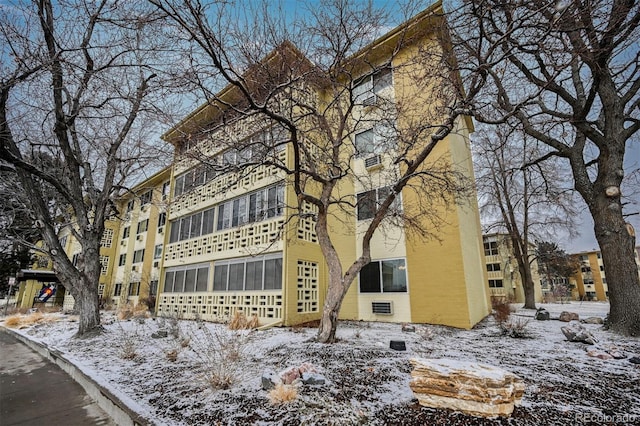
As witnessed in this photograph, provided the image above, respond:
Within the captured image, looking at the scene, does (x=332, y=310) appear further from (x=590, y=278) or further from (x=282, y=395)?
(x=590, y=278)

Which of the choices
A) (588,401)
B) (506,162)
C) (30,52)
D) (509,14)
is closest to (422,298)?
(588,401)

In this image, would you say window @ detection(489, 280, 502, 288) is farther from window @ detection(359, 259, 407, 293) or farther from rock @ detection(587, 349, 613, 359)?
rock @ detection(587, 349, 613, 359)

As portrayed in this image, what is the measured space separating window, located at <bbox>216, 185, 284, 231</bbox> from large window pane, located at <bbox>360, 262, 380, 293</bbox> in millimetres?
4204

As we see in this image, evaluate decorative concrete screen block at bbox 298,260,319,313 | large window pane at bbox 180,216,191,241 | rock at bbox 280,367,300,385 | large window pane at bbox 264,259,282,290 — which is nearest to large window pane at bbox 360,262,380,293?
decorative concrete screen block at bbox 298,260,319,313

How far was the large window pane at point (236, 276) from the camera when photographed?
1167cm

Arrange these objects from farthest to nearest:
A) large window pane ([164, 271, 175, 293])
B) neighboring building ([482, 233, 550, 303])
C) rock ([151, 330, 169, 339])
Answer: neighboring building ([482, 233, 550, 303]) → large window pane ([164, 271, 175, 293]) → rock ([151, 330, 169, 339])

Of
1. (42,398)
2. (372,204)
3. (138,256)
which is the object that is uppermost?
(372,204)

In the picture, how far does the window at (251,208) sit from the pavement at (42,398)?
689 centimetres

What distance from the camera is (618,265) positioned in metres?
7.11

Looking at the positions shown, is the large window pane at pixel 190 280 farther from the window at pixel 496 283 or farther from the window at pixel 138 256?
the window at pixel 496 283

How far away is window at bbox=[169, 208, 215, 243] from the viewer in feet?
46.7

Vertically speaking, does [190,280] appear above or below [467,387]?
above

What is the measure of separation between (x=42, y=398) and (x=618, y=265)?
1234cm

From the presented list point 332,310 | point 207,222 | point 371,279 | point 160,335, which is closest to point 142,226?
point 207,222
